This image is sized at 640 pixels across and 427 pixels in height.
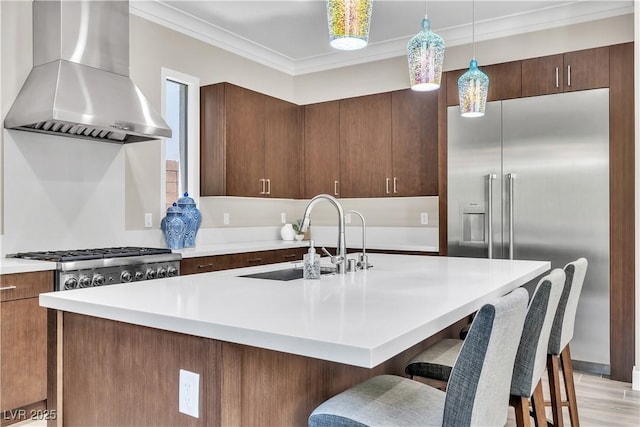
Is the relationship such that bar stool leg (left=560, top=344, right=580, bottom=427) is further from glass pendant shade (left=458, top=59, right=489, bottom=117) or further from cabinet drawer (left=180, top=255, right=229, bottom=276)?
cabinet drawer (left=180, top=255, right=229, bottom=276)

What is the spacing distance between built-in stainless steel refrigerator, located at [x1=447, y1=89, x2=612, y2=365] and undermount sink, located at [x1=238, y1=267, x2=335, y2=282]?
1.84 m

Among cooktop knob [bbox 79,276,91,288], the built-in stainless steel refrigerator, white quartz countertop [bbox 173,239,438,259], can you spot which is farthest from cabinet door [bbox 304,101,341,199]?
cooktop knob [bbox 79,276,91,288]

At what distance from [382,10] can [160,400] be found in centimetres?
364

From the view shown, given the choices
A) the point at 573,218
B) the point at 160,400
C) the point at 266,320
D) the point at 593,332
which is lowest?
the point at 593,332

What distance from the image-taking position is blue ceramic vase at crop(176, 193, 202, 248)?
4.12m

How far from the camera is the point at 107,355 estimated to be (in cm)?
162

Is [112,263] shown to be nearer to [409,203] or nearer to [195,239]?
[195,239]

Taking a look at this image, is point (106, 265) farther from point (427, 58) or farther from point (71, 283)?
point (427, 58)

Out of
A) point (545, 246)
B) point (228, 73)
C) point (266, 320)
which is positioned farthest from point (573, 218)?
point (228, 73)

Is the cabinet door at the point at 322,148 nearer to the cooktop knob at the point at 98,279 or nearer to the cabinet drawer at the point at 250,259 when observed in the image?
the cabinet drawer at the point at 250,259

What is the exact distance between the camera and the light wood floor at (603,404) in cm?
277

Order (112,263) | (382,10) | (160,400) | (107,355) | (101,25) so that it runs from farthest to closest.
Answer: (382,10)
(101,25)
(112,263)
(107,355)
(160,400)

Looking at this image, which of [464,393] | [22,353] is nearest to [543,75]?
[464,393]

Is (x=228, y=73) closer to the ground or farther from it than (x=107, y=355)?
farther from it
